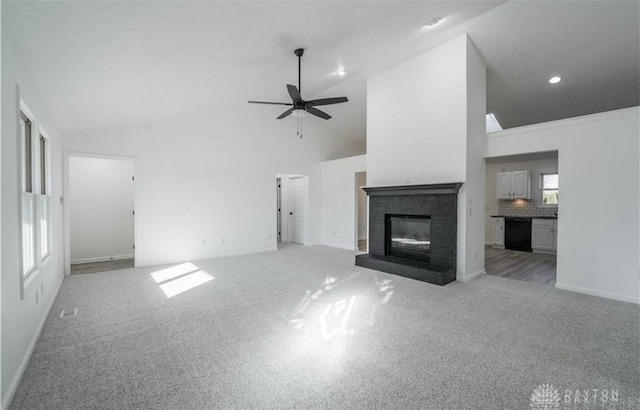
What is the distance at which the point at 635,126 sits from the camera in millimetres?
3523

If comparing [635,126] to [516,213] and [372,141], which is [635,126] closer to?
[372,141]

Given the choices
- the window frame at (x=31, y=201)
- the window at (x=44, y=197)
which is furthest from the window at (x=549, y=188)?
the window at (x=44, y=197)

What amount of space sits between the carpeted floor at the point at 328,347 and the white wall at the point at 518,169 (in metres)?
4.20

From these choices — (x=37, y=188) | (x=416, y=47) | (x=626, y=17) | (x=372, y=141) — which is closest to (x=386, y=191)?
(x=372, y=141)

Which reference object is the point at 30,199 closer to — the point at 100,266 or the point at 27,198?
the point at 27,198

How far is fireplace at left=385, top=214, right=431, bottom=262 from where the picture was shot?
16.6 ft

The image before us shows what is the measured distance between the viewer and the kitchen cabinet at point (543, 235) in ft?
21.9

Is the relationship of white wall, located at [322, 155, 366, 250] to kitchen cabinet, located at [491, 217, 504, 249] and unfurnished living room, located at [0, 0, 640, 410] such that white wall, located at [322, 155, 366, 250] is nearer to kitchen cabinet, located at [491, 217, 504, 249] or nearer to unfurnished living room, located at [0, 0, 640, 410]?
unfurnished living room, located at [0, 0, 640, 410]

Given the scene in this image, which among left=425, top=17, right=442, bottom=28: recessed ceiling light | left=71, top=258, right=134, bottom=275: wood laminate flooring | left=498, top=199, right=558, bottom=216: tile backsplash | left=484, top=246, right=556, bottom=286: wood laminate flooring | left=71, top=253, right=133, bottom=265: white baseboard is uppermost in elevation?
left=425, top=17, right=442, bottom=28: recessed ceiling light

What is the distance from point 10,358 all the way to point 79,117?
3691 millimetres

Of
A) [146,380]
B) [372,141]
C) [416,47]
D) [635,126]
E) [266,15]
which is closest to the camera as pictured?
[146,380]

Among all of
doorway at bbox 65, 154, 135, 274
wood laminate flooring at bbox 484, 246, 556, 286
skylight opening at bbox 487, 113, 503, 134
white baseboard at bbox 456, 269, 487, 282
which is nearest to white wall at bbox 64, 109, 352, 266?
doorway at bbox 65, 154, 135, 274

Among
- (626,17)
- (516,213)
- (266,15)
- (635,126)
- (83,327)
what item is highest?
(626,17)

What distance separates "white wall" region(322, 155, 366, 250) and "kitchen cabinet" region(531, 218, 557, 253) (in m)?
4.36
